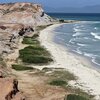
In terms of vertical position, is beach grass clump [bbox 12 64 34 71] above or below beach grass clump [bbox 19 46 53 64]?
above

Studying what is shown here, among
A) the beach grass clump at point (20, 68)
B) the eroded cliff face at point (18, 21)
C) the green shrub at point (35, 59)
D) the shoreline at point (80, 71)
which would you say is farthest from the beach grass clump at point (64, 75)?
the eroded cliff face at point (18, 21)

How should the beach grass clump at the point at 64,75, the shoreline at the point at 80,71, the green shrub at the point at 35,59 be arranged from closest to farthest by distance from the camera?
the shoreline at the point at 80,71 → the beach grass clump at the point at 64,75 → the green shrub at the point at 35,59

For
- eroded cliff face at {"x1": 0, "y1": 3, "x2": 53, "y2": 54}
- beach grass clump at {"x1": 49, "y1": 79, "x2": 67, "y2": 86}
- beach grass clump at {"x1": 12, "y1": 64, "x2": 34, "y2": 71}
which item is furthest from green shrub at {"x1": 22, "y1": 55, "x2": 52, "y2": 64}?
beach grass clump at {"x1": 49, "y1": 79, "x2": 67, "y2": 86}

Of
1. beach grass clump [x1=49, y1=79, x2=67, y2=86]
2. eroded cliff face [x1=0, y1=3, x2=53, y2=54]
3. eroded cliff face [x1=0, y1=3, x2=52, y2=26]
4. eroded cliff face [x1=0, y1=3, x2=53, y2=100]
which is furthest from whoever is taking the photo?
eroded cliff face [x1=0, y1=3, x2=52, y2=26]

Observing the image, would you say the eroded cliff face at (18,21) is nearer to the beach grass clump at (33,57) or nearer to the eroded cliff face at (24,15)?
the eroded cliff face at (24,15)

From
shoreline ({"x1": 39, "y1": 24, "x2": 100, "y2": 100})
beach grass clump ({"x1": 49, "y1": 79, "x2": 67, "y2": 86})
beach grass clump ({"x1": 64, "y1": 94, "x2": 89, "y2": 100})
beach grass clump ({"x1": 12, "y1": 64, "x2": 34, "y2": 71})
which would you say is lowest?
shoreline ({"x1": 39, "y1": 24, "x2": 100, "y2": 100})

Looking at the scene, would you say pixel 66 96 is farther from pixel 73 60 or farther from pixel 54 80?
pixel 73 60

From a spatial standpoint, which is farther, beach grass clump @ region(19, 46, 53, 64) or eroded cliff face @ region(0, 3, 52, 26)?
eroded cliff face @ region(0, 3, 52, 26)

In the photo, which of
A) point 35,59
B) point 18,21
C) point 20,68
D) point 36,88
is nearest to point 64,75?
point 20,68

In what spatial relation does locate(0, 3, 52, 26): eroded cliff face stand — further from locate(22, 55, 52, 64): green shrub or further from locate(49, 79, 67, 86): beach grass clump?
→ locate(49, 79, 67, 86): beach grass clump
